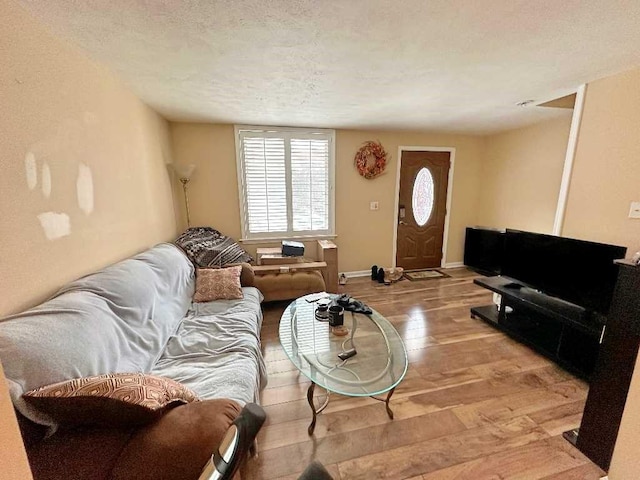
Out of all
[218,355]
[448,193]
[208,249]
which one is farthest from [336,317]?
[448,193]

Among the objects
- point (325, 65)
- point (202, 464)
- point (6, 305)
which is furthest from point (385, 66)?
point (6, 305)

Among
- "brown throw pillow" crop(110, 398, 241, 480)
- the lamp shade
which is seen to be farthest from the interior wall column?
the lamp shade

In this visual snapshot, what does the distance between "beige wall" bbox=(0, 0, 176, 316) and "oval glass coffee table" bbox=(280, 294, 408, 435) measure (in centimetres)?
133

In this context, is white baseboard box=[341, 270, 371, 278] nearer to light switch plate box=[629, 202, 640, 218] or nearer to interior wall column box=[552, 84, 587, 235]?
interior wall column box=[552, 84, 587, 235]

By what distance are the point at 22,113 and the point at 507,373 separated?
132 inches

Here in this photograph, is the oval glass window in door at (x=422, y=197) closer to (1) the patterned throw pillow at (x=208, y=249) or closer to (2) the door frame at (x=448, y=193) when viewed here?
(2) the door frame at (x=448, y=193)

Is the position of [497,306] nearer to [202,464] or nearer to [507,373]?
[507,373]

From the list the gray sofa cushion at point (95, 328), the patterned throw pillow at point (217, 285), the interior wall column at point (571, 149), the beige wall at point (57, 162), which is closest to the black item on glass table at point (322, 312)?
the patterned throw pillow at point (217, 285)

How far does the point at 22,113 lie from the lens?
1161 mm

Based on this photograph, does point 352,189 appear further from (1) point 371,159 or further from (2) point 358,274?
(2) point 358,274

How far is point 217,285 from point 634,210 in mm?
3313

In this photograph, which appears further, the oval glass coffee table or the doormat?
the doormat

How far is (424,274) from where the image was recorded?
417 centimetres

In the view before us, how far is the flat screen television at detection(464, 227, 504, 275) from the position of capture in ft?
12.7
